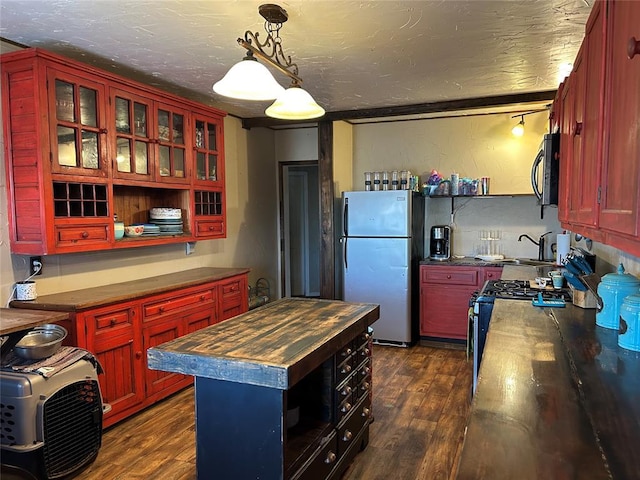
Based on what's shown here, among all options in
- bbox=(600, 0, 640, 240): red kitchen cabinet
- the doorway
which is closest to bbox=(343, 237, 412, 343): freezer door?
the doorway

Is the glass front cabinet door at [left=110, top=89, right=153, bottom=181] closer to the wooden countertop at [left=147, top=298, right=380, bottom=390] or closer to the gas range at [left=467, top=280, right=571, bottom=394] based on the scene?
the wooden countertop at [left=147, top=298, right=380, bottom=390]

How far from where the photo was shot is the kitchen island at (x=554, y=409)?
90cm

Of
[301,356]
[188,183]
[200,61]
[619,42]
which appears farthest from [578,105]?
[188,183]

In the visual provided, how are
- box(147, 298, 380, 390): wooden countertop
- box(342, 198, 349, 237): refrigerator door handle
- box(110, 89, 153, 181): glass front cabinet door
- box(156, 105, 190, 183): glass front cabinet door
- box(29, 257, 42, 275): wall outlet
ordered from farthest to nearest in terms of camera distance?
box(342, 198, 349, 237): refrigerator door handle
box(156, 105, 190, 183): glass front cabinet door
box(110, 89, 153, 181): glass front cabinet door
box(29, 257, 42, 275): wall outlet
box(147, 298, 380, 390): wooden countertop

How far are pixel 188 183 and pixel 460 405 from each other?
2690 mm

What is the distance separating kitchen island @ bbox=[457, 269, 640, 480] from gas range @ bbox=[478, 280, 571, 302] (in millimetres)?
749

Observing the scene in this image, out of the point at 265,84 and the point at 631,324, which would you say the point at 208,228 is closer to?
the point at 265,84

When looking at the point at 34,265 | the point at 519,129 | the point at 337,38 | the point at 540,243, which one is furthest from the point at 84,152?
the point at 540,243

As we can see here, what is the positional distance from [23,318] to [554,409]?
8.05ft

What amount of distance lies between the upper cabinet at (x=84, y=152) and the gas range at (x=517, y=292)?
7.80 feet

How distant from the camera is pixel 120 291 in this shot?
3.01m

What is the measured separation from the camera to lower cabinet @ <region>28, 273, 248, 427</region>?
271 centimetres

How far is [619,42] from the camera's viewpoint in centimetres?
115

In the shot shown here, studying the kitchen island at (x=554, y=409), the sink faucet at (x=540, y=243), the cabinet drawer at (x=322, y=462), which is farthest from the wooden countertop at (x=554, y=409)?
the sink faucet at (x=540, y=243)
